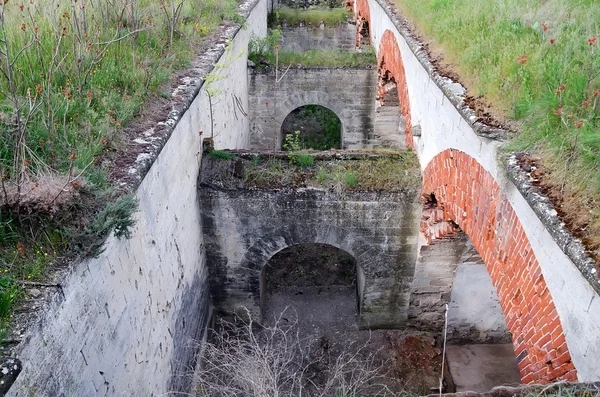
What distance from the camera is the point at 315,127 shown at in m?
12.4

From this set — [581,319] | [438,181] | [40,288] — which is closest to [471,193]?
[438,181]

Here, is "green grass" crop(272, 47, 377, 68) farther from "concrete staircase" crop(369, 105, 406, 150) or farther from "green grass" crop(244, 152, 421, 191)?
"green grass" crop(244, 152, 421, 191)

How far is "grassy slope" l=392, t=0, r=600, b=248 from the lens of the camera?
3.11 metres

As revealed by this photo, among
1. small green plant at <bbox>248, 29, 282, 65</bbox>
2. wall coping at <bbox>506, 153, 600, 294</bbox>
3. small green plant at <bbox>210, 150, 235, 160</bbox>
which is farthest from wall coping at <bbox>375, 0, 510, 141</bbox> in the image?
small green plant at <bbox>248, 29, 282, 65</bbox>

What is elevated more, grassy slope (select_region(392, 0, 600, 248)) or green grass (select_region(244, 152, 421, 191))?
grassy slope (select_region(392, 0, 600, 248))

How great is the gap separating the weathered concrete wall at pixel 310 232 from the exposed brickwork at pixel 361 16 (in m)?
7.06

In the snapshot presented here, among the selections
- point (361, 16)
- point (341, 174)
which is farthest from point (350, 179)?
point (361, 16)

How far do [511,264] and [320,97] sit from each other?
22.4 ft

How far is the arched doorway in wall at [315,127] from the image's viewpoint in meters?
12.1

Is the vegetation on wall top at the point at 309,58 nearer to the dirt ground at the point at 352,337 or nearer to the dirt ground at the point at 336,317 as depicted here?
the dirt ground at the point at 336,317

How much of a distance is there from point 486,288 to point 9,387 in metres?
6.03

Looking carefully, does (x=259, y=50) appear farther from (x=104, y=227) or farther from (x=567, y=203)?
(x=567, y=203)

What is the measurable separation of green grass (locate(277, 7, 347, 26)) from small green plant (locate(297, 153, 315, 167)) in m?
9.73

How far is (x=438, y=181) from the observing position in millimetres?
5137
